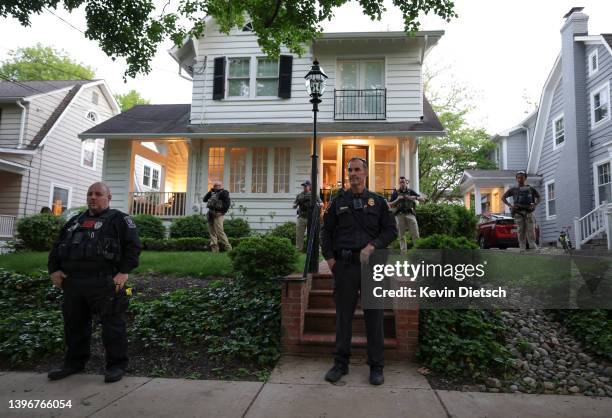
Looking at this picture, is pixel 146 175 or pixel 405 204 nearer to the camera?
pixel 405 204

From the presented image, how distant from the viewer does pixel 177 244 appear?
10.6 metres

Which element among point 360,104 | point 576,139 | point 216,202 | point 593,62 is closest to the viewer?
point 216,202

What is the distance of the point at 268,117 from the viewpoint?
508 inches

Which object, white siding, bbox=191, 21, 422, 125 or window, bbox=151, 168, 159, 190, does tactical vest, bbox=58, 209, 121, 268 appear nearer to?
white siding, bbox=191, 21, 422, 125

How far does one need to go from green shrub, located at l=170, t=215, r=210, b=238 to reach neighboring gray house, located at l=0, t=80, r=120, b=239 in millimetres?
7438

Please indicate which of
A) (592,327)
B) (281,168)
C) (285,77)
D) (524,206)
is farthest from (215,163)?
(592,327)

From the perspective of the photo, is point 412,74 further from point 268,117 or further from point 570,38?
point 570,38

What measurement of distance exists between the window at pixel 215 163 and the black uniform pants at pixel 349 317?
9955 mm

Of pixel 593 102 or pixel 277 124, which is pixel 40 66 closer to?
pixel 277 124

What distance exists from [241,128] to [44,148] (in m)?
9.78

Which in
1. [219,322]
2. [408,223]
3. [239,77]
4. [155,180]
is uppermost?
[239,77]

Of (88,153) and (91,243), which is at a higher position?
(88,153)

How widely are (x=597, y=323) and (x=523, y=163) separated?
813 inches

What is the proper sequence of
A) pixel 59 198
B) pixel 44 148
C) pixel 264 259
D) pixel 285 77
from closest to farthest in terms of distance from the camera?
pixel 264 259, pixel 285 77, pixel 44 148, pixel 59 198
